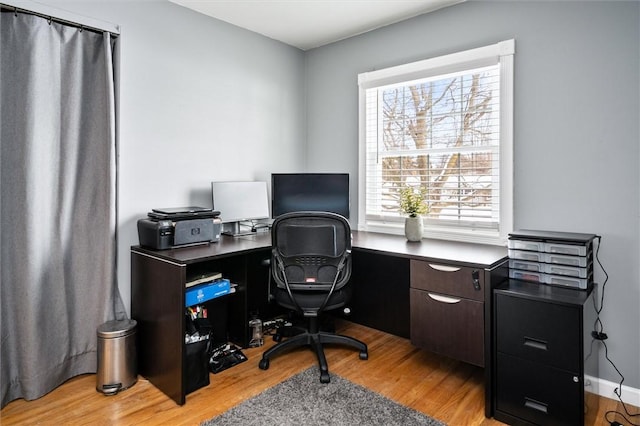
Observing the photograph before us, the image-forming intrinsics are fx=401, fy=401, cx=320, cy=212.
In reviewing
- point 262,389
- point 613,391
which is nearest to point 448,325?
point 613,391

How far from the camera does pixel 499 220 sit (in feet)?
8.93

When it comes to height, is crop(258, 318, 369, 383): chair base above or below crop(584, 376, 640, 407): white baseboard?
above

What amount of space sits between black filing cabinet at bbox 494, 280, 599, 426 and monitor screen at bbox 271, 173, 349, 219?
4.80 ft

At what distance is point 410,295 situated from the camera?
2467 millimetres

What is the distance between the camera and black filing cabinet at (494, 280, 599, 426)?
1838 millimetres

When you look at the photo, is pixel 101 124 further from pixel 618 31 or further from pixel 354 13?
pixel 618 31

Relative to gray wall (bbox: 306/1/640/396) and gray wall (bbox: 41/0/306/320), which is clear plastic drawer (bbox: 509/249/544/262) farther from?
gray wall (bbox: 41/0/306/320)

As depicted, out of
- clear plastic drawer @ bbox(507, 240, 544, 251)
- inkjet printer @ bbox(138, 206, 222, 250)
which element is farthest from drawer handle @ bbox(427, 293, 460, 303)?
inkjet printer @ bbox(138, 206, 222, 250)

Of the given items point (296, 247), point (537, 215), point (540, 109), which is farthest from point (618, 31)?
point (296, 247)

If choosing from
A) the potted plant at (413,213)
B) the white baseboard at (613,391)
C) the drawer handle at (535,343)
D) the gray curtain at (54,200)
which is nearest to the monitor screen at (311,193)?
the potted plant at (413,213)

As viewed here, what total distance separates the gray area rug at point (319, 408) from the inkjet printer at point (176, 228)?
3.38 ft

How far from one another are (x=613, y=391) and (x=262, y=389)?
2.01 metres

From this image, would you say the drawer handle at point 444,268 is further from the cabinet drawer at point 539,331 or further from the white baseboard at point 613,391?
the white baseboard at point 613,391

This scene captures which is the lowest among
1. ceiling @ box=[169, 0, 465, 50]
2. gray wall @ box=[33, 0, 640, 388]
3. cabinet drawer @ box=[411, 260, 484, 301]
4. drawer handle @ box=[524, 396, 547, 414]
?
drawer handle @ box=[524, 396, 547, 414]
